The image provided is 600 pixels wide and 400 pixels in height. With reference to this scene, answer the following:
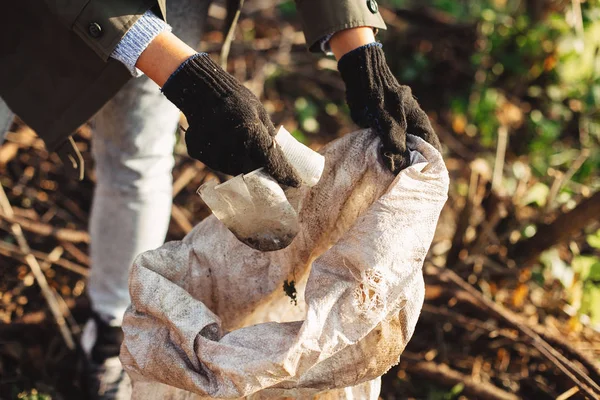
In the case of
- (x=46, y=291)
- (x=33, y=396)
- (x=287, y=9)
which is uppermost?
(x=287, y=9)

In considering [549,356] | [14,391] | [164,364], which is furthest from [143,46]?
[549,356]

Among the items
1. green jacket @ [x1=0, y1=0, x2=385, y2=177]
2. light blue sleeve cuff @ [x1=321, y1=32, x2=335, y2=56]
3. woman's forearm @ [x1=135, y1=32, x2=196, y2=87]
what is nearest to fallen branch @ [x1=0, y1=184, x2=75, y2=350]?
green jacket @ [x1=0, y1=0, x2=385, y2=177]

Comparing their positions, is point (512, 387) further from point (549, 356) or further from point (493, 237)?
point (493, 237)

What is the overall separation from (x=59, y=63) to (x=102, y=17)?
0.28 m

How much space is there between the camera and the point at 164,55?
108cm

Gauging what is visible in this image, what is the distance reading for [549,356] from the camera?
66.5 inches

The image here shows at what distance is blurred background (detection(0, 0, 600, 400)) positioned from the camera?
1852mm

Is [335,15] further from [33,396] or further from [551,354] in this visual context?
[33,396]

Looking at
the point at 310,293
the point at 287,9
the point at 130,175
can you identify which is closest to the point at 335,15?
the point at 310,293

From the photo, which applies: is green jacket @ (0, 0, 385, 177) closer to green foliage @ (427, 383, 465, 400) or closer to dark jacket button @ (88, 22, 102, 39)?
dark jacket button @ (88, 22, 102, 39)

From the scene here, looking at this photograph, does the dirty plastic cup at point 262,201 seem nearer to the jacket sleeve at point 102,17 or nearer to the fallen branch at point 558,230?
the jacket sleeve at point 102,17

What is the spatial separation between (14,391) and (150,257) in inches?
32.9

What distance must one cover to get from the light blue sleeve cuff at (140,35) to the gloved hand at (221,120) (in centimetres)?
10

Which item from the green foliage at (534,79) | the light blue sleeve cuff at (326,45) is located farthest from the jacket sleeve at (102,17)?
the green foliage at (534,79)
